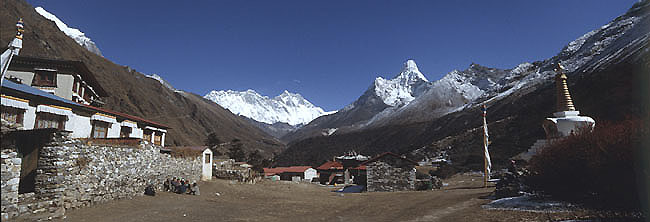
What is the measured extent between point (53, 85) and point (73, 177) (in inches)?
757

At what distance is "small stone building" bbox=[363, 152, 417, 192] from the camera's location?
29859 millimetres

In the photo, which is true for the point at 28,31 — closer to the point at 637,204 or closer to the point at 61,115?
the point at 61,115

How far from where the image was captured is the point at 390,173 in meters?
30.4

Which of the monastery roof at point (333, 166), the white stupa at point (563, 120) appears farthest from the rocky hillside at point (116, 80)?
the white stupa at point (563, 120)

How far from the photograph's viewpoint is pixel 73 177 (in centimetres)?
Result: 1284

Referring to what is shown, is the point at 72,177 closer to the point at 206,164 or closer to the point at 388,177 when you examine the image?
the point at 206,164

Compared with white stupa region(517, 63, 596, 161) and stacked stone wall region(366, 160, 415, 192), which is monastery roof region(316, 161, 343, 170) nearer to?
stacked stone wall region(366, 160, 415, 192)

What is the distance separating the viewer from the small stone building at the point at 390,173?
98.0ft

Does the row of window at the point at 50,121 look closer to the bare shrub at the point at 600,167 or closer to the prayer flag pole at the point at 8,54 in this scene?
the prayer flag pole at the point at 8,54

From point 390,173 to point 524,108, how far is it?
7171 cm

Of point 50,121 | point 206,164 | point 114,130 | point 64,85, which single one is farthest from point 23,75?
point 206,164

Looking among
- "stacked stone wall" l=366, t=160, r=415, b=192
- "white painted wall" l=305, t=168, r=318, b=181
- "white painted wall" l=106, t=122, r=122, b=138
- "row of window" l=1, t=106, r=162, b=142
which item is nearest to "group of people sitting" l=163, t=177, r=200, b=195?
"row of window" l=1, t=106, r=162, b=142

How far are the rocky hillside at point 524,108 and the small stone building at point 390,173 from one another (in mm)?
16894

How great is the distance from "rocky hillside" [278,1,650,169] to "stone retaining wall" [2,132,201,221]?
21.9 m
